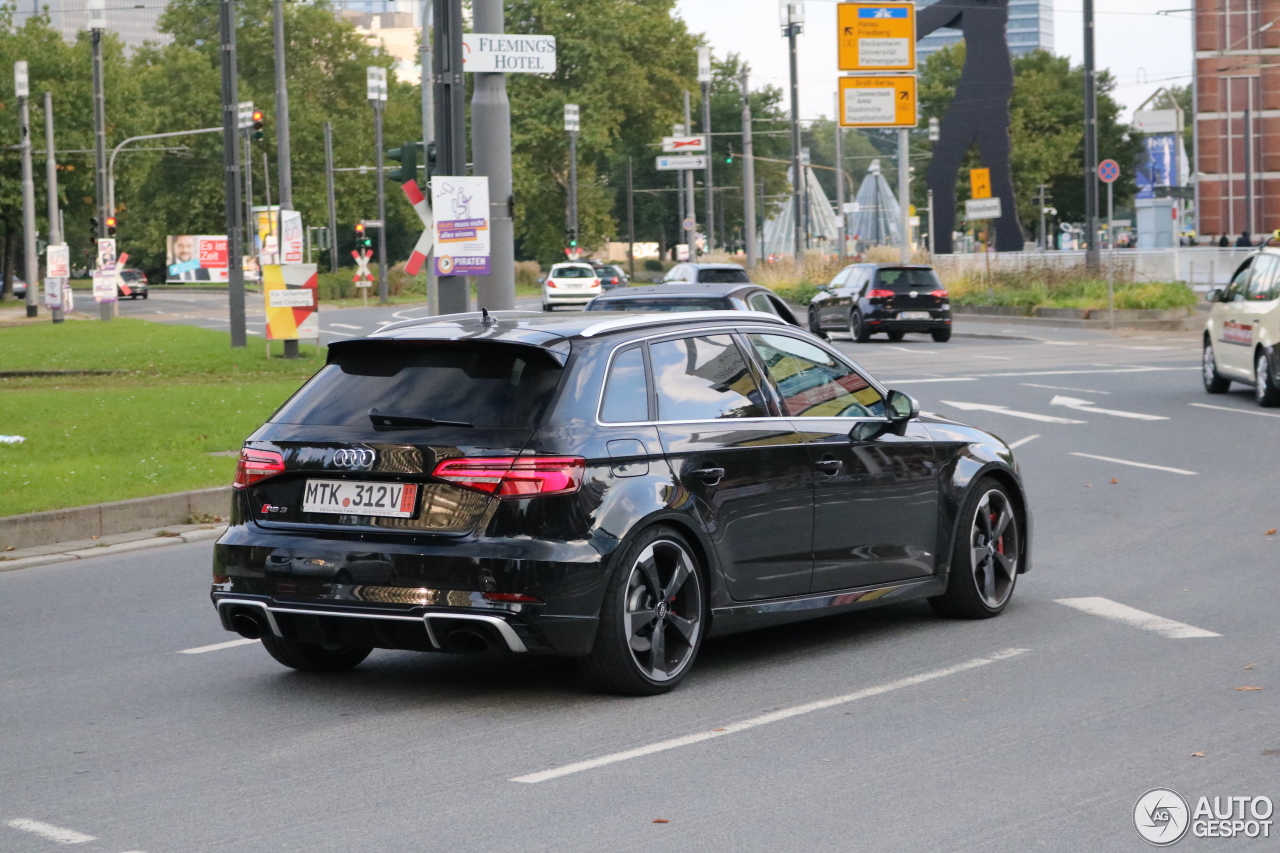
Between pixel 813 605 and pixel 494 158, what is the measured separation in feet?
32.0

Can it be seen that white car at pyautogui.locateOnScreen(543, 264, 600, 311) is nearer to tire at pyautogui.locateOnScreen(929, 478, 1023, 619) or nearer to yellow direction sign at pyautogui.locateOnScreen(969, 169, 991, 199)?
yellow direction sign at pyautogui.locateOnScreen(969, 169, 991, 199)

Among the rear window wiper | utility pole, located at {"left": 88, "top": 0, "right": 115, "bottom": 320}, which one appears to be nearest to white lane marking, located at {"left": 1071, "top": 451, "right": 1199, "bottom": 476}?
the rear window wiper

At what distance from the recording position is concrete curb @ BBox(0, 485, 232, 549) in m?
11.6

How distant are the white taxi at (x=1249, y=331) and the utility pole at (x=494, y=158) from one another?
8.61 metres

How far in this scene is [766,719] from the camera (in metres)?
6.53

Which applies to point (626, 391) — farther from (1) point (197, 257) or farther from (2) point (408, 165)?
(1) point (197, 257)

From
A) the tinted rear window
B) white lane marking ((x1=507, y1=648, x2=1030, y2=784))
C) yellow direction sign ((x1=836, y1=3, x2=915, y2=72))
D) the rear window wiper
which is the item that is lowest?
white lane marking ((x1=507, y1=648, x2=1030, y2=784))

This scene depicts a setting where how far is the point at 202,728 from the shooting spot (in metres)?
6.61

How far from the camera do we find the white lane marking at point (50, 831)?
5109mm

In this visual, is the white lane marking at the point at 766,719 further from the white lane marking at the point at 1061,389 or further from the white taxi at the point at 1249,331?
the white lane marking at the point at 1061,389

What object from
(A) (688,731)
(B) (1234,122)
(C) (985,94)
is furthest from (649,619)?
(B) (1234,122)

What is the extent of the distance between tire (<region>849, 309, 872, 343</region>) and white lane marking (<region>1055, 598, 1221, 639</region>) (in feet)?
92.1

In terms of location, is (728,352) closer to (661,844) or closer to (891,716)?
(891,716)

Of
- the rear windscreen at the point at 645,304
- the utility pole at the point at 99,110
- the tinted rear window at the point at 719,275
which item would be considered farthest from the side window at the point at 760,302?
the utility pole at the point at 99,110
